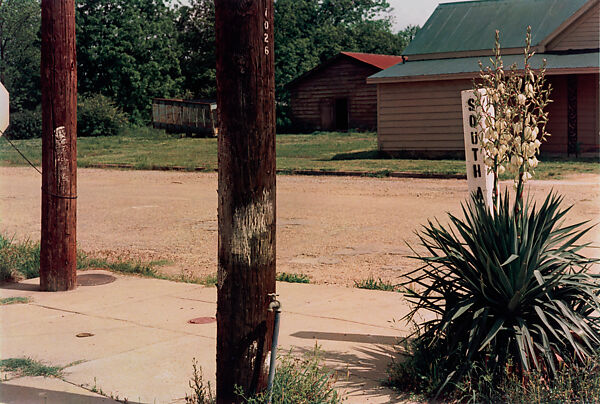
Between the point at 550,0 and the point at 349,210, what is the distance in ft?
55.1

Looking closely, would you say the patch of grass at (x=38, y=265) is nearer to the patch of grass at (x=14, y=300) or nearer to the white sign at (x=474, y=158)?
the patch of grass at (x=14, y=300)

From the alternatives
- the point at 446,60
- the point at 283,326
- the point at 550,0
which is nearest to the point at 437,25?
the point at 446,60

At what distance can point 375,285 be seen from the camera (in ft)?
26.7

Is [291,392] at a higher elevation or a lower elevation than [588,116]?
lower

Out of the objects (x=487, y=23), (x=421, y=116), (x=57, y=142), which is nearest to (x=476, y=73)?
(x=421, y=116)

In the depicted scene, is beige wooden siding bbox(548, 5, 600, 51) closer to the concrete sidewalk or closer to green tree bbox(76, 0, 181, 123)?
the concrete sidewalk

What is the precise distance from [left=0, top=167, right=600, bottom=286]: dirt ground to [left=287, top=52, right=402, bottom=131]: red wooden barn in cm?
2189

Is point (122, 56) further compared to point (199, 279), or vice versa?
point (122, 56)

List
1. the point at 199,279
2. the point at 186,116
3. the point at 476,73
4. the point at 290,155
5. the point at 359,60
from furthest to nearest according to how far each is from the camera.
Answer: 1. the point at 186,116
2. the point at 359,60
3. the point at 290,155
4. the point at 476,73
5. the point at 199,279

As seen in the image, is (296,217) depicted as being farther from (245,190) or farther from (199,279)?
(245,190)

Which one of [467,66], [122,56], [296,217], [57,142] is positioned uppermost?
[122,56]

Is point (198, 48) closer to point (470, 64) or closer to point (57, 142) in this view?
point (470, 64)

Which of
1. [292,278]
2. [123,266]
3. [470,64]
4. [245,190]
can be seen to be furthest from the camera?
[470,64]

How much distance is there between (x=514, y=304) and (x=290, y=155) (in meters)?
25.0
